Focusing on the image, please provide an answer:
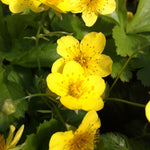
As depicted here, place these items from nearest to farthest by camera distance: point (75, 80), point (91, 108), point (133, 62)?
point (91, 108), point (75, 80), point (133, 62)

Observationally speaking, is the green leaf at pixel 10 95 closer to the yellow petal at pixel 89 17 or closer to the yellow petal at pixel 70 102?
the yellow petal at pixel 70 102

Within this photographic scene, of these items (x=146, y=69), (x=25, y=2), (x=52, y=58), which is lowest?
(x=146, y=69)

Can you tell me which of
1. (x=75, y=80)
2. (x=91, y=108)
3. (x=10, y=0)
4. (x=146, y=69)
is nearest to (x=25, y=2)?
(x=10, y=0)

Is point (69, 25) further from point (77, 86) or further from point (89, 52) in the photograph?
point (77, 86)

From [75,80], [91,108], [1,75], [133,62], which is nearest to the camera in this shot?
[91,108]

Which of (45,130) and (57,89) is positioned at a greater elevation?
(57,89)

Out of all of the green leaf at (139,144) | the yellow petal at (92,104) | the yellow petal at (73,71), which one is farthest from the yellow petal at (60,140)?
the green leaf at (139,144)

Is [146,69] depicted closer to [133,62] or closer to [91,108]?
[133,62]
